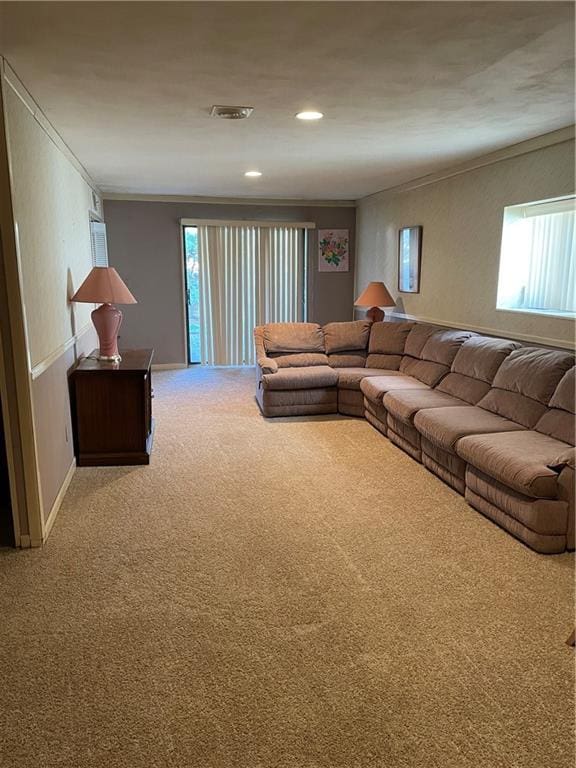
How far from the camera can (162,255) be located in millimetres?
7367

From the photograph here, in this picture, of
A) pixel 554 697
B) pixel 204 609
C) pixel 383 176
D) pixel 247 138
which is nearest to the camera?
pixel 554 697

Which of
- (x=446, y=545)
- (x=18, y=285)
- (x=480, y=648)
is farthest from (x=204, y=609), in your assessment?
(x=18, y=285)

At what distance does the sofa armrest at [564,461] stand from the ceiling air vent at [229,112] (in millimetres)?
2557

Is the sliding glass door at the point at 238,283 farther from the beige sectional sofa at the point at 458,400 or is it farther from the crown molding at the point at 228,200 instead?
the beige sectional sofa at the point at 458,400

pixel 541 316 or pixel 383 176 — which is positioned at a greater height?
pixel 383 176

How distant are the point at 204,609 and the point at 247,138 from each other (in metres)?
3.11

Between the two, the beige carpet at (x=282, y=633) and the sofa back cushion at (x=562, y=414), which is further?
the sofa back cushion at (x=562, y=414)

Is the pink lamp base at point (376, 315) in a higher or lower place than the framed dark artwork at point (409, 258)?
lower

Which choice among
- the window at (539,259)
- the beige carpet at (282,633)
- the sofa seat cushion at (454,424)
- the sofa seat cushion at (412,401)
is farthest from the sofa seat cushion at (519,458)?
the window at (539,259)

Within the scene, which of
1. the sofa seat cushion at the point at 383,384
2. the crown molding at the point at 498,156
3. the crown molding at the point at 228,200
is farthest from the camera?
the crown molding at the point at 228,200

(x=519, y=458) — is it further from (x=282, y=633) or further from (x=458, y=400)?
(x=282, y=633)

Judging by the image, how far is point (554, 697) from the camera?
6.22 ft

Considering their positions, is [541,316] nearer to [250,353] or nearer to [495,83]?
[495,83]

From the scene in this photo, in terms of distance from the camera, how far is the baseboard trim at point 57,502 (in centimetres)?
301
